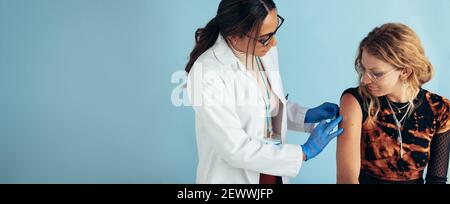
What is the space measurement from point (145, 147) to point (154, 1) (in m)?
0.64

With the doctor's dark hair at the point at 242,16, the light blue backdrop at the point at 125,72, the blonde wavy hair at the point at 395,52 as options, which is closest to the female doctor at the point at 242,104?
the doctor's dark hair at the point at 242,16

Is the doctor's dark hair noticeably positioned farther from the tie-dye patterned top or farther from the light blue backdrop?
the light blue backdrop

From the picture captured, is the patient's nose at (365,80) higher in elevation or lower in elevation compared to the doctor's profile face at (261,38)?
lower

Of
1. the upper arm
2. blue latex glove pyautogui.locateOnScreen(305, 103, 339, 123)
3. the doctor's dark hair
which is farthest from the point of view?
blue latex glove pyautogui.locateOnScreen(305, 103, 339, 123)

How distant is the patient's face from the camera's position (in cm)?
166

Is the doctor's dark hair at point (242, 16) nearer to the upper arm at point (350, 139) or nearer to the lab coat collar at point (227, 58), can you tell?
the lab coat collar at point (227, 58)

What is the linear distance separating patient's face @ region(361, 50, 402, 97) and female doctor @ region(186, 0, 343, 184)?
146 mm

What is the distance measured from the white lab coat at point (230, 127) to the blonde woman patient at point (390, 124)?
0.18 metres

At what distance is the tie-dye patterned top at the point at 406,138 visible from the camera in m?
1.72

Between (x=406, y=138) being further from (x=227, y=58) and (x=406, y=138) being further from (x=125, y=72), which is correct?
(x=125, y=72)

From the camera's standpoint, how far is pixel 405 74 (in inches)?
67.1

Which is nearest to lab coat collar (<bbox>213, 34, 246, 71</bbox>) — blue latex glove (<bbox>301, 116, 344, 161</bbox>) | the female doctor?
the female doctor

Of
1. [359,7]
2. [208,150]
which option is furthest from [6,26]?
[359,7]

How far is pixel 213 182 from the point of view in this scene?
1.77m
